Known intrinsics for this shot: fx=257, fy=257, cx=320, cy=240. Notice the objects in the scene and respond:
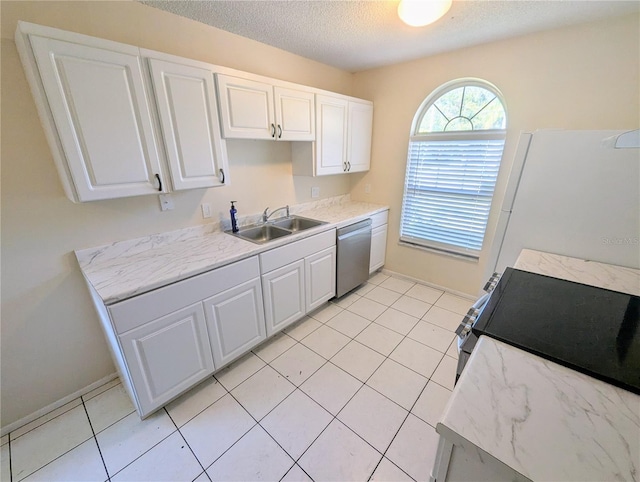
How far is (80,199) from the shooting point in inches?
52.9

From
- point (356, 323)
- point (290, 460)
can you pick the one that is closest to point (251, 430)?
point (290, 460)

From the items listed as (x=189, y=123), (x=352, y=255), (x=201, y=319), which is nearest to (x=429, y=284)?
(x=352, y=255)

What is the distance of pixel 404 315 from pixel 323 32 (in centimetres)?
258

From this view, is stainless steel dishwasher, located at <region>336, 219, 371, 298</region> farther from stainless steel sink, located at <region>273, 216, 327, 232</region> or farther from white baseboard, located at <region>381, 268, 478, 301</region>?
white baseboard, located at <region>381, 268, 478, 301</region>

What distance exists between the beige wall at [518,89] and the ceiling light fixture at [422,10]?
3.88 feet

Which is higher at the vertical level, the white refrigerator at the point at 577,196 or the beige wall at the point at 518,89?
the beige wall at the point at 518,89

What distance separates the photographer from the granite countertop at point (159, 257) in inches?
54.2

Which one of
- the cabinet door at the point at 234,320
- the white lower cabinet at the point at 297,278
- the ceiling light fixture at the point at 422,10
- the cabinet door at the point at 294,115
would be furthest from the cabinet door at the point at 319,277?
the ceiling light fixture at the point at 422,10

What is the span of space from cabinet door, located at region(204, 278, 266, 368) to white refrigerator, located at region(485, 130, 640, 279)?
1.91 m

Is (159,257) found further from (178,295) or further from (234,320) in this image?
(234,320)

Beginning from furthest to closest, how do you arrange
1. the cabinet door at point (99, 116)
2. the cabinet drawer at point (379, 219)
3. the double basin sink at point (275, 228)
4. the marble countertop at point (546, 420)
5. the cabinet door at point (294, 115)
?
1. the cabinet drawer at point (379, 219)
2. the double basin sink at point (275, 228)
3. the cabinet door at point (294, 115)
4. the cabinet door at point (99, 116)
5. the marble countertop at point (546, 420)

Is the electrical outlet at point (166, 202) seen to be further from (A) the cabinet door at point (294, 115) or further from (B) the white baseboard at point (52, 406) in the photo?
(B) the white baseboard at point (52, 406)

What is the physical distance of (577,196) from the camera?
1521 mm

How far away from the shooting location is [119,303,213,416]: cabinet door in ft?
4.62
